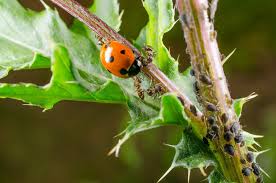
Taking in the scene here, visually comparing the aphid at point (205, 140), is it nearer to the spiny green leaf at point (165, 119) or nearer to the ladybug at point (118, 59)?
the spiny green leaf at point (165, 119)

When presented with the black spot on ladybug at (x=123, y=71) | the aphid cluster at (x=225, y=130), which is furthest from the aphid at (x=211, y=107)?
the black spot on ladybug at (x=123, y=71)

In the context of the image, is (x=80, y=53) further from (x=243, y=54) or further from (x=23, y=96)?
(x=243, y=54)

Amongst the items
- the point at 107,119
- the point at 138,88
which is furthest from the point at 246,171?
the point at 107,119

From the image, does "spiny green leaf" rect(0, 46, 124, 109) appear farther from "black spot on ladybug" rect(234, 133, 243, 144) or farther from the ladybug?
"black spot on ladybug" rect(234, 133, 243, 144)

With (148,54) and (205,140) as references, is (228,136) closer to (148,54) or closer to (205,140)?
(205,140)

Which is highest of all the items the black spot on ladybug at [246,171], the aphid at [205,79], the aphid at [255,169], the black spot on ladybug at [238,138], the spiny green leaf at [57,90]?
the spiny green leaf at [57,90]

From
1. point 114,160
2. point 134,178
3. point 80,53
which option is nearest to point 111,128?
point 114,160
